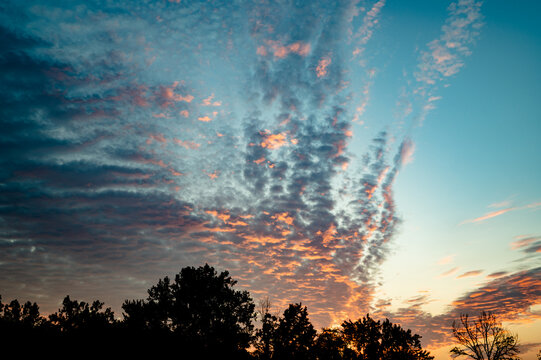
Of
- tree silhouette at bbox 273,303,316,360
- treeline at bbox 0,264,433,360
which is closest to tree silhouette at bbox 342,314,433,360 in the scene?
treeline at bbox 0,264,433,360

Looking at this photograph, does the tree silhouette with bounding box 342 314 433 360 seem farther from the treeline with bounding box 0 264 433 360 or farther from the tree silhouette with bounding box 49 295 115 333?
the tree silhouette with bounding box 49 295 115 333

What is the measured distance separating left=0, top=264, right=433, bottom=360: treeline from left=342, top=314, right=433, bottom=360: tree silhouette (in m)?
0.17

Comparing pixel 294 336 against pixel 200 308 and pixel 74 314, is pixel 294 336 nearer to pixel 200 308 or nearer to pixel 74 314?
pixel 200 308

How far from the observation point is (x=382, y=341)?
183 feet

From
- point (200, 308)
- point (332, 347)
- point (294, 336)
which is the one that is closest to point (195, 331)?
point (200, 308)

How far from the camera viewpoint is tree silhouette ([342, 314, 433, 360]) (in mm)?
53375

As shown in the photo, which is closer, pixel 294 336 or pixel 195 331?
pixel 195 331

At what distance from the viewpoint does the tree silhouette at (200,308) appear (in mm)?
38375

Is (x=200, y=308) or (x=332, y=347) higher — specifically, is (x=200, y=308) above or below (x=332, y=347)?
above

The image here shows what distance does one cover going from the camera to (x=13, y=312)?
5906cm

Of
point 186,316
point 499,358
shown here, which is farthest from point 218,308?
point 499,358

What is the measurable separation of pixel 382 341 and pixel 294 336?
737 inches

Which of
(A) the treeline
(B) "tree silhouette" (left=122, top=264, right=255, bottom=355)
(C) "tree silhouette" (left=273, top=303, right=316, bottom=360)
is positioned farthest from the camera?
(C) "tree silhouette" (left=273, top=303, right=316, bottom=360)

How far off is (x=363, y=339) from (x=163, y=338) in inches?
1938
